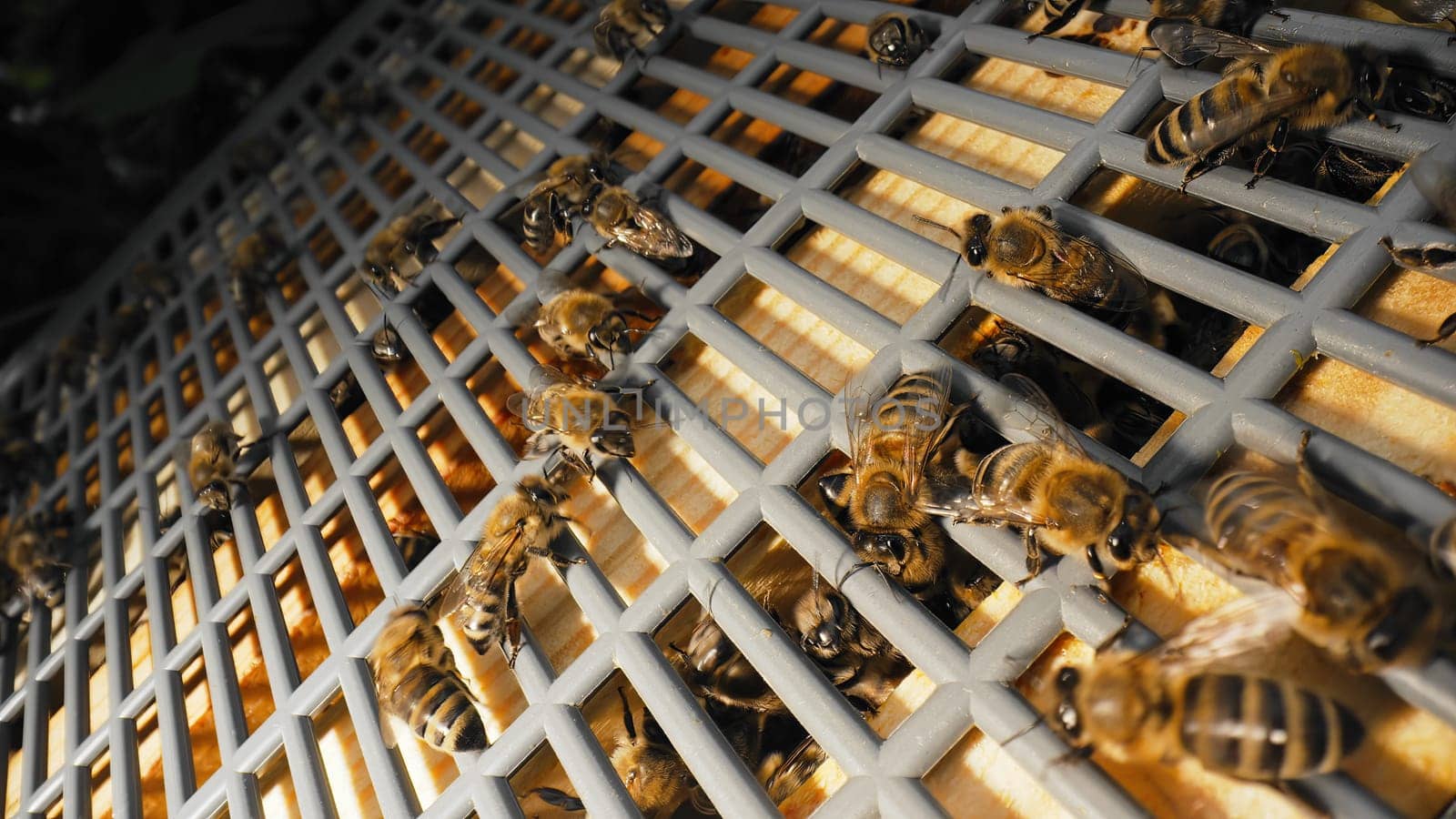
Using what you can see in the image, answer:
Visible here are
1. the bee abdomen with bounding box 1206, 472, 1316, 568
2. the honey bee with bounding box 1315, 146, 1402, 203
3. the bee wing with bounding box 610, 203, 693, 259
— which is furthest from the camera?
the bee wing with bounding box 610, 203, 693, 259

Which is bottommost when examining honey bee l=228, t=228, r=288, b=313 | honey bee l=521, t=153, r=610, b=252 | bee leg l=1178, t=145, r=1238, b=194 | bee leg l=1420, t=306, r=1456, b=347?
bee leg l=1420, t=306, r=1456, b=347

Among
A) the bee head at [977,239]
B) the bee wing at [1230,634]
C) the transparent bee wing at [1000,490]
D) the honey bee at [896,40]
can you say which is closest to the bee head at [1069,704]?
the bee wing at [1230,634]

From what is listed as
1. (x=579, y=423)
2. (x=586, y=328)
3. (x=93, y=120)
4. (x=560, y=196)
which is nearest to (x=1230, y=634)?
(x=579, y=423)

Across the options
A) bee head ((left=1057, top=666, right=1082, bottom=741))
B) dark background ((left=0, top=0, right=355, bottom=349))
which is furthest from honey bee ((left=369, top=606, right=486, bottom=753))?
dark background ((left=0, top=0, right=355, bottom=349))

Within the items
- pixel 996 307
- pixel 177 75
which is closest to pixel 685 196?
pixel 996 307

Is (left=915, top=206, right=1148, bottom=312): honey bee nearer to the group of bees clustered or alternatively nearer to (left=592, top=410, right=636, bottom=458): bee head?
the group of bees clustered

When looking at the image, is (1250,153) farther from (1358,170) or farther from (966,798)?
(966,798)

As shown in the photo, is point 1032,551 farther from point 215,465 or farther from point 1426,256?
point 215,465
